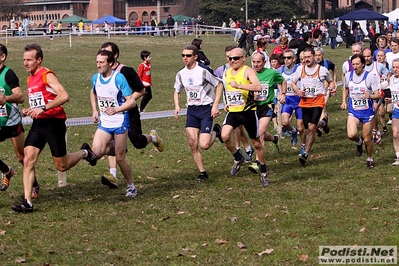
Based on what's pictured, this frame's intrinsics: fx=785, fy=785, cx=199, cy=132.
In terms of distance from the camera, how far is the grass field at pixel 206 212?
8.18 meters

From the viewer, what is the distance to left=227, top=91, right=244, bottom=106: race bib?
11657mm

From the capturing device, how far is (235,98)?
11.7m

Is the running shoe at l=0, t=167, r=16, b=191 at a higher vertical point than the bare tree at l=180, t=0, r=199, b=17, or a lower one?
lower

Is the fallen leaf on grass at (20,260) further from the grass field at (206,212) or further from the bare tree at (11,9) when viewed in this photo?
the bare tree at (11,9)

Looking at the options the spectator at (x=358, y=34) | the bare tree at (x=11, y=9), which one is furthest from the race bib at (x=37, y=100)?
the bare tree at (x=11, y=9)

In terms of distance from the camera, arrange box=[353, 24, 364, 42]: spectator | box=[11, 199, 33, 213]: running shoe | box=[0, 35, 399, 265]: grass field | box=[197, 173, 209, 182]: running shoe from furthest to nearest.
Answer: box=[353, 24, 364, 42]: spectator < box=[197, 173, 209, 182]: running shoe < box=[11, 199, 33, 213]: running shoe < box=[0, 35, 399, 265]: grass field

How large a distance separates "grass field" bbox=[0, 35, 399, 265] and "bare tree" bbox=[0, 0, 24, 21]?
9634 cm

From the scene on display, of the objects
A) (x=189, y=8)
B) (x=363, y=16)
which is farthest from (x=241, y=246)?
(x=189, y=8)

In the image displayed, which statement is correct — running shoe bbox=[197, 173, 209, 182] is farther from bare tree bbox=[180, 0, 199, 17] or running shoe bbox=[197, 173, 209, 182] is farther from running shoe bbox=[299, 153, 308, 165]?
bare tree bbox=[180, 0, 199, 17]

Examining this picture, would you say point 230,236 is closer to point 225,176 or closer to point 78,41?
point 225,176

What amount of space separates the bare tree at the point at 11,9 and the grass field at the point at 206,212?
9634cm

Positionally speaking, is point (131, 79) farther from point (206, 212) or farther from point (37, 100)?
point (206, 212)

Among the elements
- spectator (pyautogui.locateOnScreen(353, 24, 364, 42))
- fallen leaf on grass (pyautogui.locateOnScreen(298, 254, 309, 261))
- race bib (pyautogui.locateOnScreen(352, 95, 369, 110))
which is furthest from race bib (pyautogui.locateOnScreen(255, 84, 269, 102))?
spectator (pyautogui.locateOnScreen(353, 24, 364, 42))

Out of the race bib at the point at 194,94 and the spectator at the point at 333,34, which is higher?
the spectator at the point at 333,34
